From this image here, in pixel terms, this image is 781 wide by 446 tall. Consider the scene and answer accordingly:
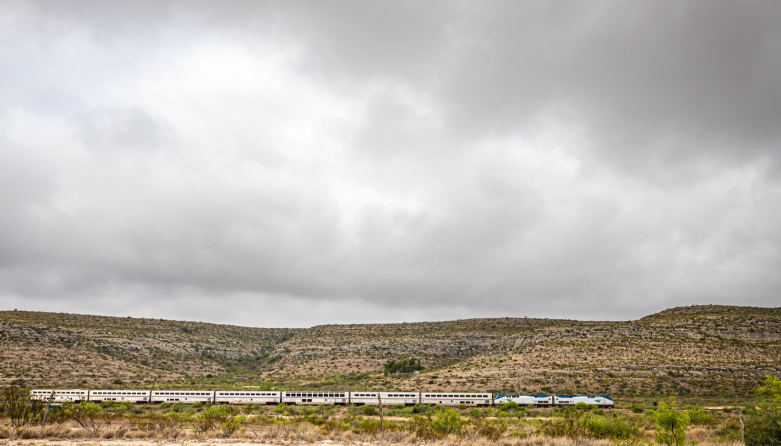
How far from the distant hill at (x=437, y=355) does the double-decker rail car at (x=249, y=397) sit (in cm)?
1744

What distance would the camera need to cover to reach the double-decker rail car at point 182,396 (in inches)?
1843

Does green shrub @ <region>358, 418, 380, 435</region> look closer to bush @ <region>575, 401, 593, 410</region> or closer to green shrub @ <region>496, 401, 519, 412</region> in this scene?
green shrub @ <region>496, 401, 519, 412</region>

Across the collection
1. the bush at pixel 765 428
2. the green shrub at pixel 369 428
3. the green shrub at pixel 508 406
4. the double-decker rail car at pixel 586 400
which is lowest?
the green shrub at pixel 508 406

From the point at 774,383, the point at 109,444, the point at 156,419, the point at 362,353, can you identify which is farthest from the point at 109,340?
the point at 774,383

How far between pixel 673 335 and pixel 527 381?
3035 cm

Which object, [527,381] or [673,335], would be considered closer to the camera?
[527,381]

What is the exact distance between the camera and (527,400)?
4700cm

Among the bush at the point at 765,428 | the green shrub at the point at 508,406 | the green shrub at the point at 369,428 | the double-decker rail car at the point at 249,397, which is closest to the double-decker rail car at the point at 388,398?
the double-decker rail car at the point at 249,397

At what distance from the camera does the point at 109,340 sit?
86562mm

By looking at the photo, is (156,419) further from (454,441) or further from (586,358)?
(586,358)

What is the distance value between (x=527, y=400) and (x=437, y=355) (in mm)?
50313

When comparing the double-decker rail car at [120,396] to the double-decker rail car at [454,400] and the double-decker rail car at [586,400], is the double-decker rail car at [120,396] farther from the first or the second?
the double-decker rail car at [586,400]

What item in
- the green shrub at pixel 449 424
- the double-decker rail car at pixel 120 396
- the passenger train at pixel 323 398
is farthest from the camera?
the double-decker rail car at pixel 120 396

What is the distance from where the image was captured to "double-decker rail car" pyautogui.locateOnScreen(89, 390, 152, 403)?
4612cm
